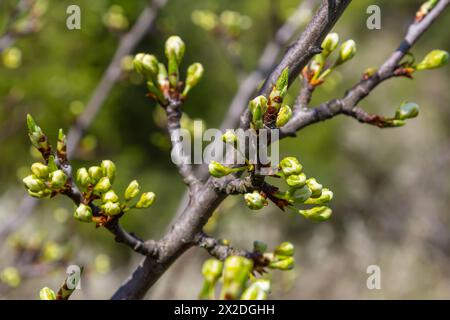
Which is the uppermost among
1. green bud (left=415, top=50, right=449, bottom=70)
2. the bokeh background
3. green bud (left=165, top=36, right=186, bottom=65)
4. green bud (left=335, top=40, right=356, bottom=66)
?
green bud (left=165, top=36, right=186, bottom=65)

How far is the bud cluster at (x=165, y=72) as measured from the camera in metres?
1.15

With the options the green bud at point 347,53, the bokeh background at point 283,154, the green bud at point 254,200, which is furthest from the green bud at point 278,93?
the bokeh background at point 283,154

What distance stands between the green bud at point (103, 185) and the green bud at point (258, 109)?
34 cm

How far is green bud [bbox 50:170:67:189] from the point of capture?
2.93ft

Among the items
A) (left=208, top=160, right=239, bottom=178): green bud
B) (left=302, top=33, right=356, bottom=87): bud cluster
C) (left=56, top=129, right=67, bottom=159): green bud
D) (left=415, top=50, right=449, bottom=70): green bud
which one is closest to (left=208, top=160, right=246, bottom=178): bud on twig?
(left=208, top=160, right=239, bottom=178): green bud

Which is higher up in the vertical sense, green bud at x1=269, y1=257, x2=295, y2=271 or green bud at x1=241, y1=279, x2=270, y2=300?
green bud at x1=241, y1=279, x2=270, y2=300

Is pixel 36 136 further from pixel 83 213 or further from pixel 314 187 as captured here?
pixel 314 187

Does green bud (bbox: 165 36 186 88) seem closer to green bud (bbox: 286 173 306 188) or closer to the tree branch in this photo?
the tree branch

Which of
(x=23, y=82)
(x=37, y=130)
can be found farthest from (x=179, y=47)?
(x=23, y=82)

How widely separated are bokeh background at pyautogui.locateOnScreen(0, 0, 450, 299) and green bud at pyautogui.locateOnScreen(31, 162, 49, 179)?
461cm

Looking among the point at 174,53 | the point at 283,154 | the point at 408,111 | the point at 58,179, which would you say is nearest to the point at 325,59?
the point at 408,111

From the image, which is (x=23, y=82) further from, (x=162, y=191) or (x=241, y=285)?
(x=241, y=285)

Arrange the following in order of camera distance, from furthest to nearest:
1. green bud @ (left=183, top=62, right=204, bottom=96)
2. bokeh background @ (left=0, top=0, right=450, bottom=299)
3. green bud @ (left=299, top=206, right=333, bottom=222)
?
bokeh background @ (left=0, top=0, right=450, bottom=299) < green bud @ (left=183, top=62, right=204, bottom=96) < green bud @ (left=299, top=206, right=333, bottom=222)

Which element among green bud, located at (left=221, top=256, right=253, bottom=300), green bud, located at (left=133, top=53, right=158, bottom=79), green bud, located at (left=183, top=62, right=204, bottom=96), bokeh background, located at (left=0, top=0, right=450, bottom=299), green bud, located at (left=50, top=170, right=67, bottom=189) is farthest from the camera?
bokeh background, located at (left=0, top=0, right=450, bottom=299)
